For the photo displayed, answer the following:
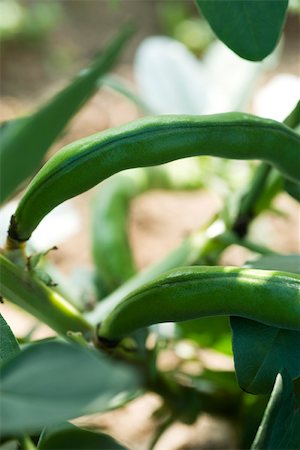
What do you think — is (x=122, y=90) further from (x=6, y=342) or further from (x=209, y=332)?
(x=6, y=342)

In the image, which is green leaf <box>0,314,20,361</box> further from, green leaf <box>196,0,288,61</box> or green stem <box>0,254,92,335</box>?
green leaf <box>196,0,288,61</box>

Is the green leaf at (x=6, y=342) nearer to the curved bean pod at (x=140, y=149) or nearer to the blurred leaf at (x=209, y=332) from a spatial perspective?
the curved bean pod at (x=140, y=149)

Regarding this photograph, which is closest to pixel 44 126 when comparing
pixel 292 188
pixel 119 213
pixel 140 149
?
pixel 140 149

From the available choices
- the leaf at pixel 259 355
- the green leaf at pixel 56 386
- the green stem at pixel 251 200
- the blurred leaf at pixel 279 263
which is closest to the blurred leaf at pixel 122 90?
the green stem at pixel 251 200

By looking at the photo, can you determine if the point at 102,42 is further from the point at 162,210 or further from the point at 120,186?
the point at 120,186

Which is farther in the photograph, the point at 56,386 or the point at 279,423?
the point at 279,423
